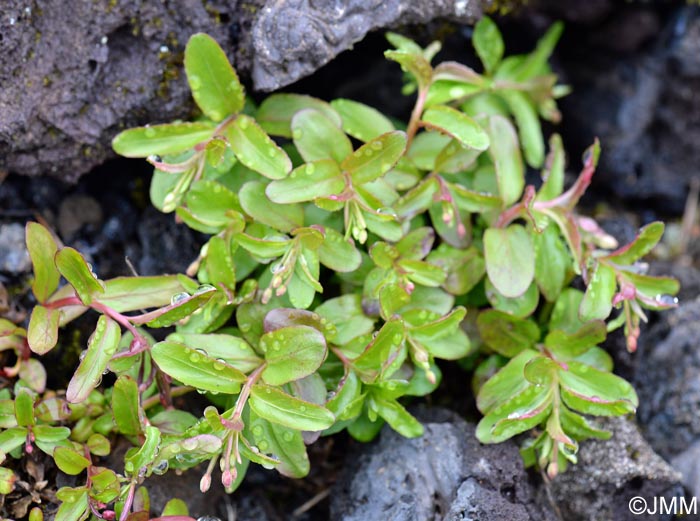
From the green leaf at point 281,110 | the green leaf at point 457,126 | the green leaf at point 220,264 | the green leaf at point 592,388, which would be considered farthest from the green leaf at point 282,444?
the green leaf at point 457,126

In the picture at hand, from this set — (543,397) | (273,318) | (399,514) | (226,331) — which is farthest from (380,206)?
(399,514)

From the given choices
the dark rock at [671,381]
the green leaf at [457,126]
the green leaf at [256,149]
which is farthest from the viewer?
the dark rock at [671,381]

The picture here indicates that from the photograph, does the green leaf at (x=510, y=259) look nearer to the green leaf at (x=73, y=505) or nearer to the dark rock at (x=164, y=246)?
the dark rock at (x=164, y=246)

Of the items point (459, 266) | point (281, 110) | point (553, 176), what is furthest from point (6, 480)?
point (553, 176)

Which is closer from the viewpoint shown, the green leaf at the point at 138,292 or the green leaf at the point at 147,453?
the green leaf at the point at 147,453

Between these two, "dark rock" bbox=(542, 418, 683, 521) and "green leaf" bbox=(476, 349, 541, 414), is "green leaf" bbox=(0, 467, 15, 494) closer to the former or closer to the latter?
"green leaf" bbox=(476, 349, 541, 414)

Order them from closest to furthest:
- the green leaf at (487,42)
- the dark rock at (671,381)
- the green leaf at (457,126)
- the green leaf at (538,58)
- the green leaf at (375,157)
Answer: the green leaf at (375,157), the green leaf at (457,126), the dark rock at (671,381), the green leaf at (487,42), the green leaf at (538,58)
